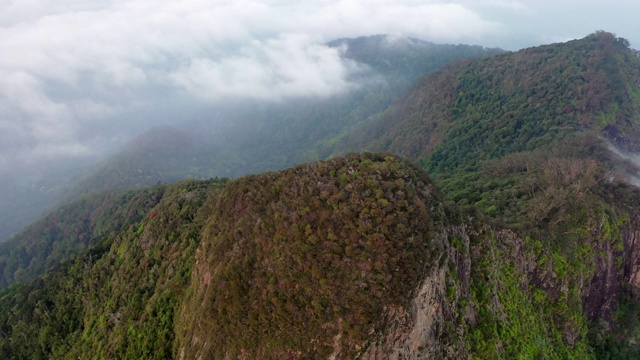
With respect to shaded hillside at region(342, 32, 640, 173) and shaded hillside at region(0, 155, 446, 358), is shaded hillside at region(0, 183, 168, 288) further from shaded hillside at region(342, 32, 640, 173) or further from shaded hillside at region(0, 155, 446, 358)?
shaded hillside at region(342, 32, 640, 173)

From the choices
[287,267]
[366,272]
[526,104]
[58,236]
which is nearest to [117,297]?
[287,267]

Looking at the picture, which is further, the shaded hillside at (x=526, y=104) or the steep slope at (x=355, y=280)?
the shaded hillside at (x=526, y=104)

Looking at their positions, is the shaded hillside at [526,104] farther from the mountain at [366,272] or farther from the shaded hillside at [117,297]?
the shaded hillside at [117,297]

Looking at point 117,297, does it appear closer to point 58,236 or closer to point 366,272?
point 366,272

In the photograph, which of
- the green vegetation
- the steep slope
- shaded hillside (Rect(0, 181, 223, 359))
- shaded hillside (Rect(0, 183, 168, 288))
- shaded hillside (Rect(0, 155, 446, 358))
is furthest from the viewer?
shaded hillside (Rect(0, 183, 168, 288))

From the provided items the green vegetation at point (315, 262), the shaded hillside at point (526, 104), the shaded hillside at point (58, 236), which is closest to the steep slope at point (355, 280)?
the green vegetation at point (315, 262)

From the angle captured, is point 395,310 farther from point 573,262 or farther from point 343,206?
point 573,262

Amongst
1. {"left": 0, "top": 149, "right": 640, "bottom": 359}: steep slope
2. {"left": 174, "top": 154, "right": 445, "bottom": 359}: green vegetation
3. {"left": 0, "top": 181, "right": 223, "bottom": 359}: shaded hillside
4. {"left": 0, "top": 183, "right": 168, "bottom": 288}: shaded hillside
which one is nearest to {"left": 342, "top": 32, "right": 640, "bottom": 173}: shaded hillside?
{"left": 0, "top": 149, "right": 640, "bottom": 359}: steep slope

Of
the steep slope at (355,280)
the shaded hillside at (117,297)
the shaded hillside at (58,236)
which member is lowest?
the shaded hillside at (58,236)

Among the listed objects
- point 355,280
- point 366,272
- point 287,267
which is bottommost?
point 287,267
